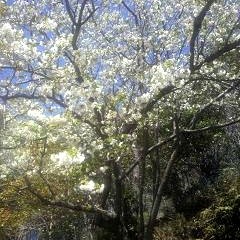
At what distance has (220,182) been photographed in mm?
12750

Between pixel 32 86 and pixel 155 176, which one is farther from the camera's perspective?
pixel 32 86

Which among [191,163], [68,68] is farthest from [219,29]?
[191,163]

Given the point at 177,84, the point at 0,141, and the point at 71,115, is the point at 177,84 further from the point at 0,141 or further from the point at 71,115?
the point at 0,141

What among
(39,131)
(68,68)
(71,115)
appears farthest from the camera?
(68,68)

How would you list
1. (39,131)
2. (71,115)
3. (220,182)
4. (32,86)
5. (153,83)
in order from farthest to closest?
(220,182) → (32,86) → (71,115) → (153,83) → (39,131)

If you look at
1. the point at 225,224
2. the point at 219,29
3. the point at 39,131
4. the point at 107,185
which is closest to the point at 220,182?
the point at 225,224

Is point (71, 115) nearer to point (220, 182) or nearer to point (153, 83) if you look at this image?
point (153, 83)

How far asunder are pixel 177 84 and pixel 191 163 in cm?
861

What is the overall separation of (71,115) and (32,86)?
2.77 meters

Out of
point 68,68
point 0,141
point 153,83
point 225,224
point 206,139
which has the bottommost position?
point 225,224

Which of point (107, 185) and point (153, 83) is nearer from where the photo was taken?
point (153, 83)

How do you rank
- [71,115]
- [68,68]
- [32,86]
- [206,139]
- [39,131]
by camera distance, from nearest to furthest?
1. [39,131]
2. [71,115]
3. [68,68]
4. [32,86]
5. [206,139]

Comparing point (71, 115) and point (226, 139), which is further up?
point (226, 139)

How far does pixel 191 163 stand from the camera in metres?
15.2
